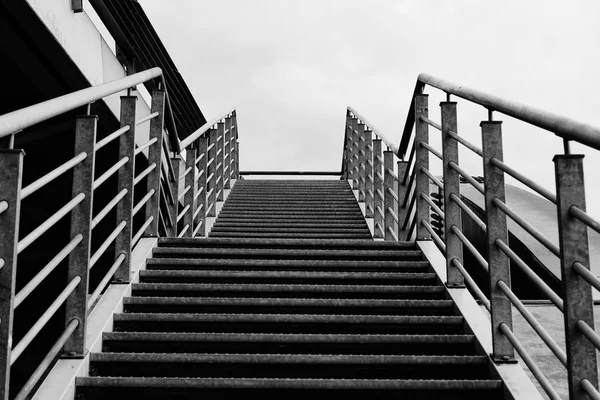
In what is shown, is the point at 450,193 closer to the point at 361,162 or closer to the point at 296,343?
the point at 296,343

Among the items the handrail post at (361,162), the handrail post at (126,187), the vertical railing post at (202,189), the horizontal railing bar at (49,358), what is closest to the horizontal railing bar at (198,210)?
the vertical railing post at (202,189)

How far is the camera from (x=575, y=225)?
1.74 metres

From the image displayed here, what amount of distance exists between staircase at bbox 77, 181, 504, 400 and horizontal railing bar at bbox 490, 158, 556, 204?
2.56 ft

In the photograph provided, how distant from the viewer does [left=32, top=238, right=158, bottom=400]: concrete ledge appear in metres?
2.14

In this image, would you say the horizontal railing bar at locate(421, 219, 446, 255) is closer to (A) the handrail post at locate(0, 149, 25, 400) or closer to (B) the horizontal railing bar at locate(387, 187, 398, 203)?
(B) the horizontal railing bar at locate(387, 187, 398, 203)

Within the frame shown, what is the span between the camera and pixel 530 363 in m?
2.01

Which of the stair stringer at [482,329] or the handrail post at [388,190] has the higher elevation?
the handrail post at [388,190]

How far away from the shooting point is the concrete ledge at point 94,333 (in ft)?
7.02

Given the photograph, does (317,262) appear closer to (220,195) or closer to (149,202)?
(149,202)

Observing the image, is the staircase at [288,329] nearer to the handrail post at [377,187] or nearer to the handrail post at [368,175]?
the handrail post at [377,187]

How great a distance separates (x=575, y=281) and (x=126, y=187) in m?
2.24

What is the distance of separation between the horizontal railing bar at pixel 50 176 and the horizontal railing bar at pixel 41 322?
1.26 ft

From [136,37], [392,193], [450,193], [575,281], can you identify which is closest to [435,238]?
[450,193]

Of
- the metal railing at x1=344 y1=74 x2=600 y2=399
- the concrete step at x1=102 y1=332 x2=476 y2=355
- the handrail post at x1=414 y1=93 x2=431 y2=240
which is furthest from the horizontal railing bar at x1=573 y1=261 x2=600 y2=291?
the handrail post at x1=414 y1=93 x2=431 y2=240
